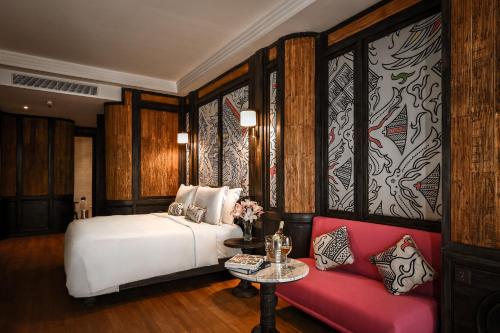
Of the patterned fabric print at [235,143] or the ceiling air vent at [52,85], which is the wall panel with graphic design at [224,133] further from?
the ceiling air vent at [52,85]

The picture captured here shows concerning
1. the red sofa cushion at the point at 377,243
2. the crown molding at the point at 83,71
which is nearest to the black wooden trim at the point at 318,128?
the red sofa cushion at the point at 377,243

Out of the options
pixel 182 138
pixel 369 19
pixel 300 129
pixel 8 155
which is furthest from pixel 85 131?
pixel 369 19

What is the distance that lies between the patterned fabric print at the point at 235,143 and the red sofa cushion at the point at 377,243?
1.68 metres

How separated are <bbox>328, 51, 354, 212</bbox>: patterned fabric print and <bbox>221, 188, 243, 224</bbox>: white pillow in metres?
1.29

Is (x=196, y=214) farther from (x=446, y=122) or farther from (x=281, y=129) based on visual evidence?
(x=446, y=122)

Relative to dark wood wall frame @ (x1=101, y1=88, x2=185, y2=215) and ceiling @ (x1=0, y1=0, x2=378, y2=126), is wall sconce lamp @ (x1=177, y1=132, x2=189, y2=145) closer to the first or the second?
dark wood wall frame @ (x1=101, y1=88, x2=185, y2=215)

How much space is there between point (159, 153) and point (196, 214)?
7.53 ft

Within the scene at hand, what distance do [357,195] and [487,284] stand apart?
1.28m

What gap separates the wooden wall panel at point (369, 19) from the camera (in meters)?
2.55

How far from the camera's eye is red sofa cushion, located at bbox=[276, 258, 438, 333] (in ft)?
6.02

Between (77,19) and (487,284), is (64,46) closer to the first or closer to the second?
(77,19)

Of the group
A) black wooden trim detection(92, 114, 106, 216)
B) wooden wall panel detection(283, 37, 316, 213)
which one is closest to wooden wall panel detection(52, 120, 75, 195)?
black wooden trim detection(92, 114, 106, 216)

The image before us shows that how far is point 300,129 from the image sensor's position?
10.6ft

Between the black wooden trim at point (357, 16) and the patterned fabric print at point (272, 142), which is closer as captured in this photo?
the black wooden trim at point (357, 16)
